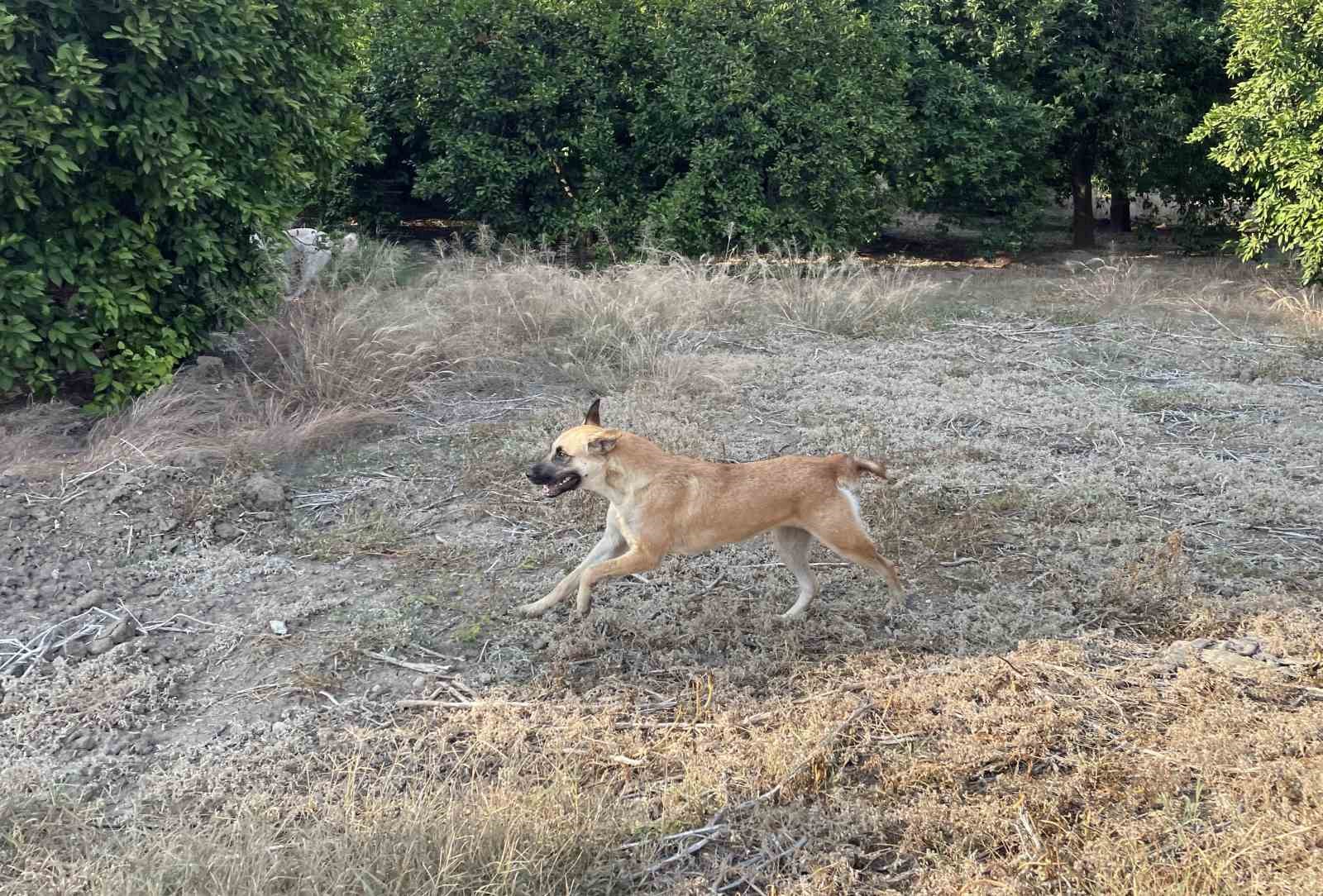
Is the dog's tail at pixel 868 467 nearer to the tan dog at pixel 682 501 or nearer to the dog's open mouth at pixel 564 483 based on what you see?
the tan dog at pixel 682 501

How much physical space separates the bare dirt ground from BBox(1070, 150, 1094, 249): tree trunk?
743 cm

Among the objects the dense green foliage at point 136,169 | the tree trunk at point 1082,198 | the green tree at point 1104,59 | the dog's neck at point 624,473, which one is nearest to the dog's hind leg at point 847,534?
the dog's neck at point 624,473

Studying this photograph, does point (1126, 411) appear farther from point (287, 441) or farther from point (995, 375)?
point (287, 441)

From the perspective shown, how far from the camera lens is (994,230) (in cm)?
1537

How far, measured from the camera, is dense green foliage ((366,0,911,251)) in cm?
1219

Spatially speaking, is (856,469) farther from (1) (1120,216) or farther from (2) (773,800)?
(1) (1120,216)

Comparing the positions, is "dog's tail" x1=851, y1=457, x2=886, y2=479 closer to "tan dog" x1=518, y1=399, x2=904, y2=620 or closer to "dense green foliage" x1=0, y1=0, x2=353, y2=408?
"tan dog" x1=518, y1=399, x2=904, y2=620

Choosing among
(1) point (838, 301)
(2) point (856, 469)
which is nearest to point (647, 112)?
(1) point (838, 301)

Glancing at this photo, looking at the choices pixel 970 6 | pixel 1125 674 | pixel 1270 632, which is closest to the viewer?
pixel 1125 674

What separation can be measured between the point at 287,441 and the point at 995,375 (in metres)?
5.44

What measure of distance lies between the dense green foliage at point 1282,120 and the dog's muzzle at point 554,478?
9541 mm

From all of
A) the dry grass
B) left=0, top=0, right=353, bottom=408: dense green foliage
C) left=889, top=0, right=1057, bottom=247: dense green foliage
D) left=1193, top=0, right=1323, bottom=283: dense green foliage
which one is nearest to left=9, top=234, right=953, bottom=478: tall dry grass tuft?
left=0, top=0, right=353, bottom=408: dense green foliage

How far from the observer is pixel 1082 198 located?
15.5 meters

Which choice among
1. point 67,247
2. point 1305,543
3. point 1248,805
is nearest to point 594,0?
point 67,247
